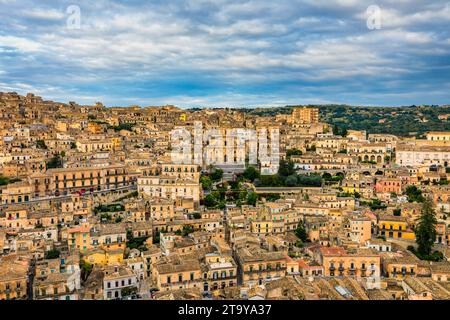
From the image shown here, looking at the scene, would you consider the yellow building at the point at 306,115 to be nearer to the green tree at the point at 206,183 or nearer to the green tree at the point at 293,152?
the green tree at the point at 293,152

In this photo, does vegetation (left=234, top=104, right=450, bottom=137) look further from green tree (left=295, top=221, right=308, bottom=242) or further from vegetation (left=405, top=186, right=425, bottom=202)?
green tree (left=295, top=221, right=308, bottom=242)

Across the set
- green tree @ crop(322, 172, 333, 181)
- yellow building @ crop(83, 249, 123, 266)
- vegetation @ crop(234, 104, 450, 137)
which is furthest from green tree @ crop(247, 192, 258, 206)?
vegetation @ crop(234, 104, 450, 137)

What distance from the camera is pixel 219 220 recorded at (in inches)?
587

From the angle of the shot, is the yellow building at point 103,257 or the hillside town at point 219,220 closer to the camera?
the hillside town at point 219,220

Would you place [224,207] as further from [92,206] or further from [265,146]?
[265,146]

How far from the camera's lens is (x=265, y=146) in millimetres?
27281

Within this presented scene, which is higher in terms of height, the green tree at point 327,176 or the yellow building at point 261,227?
the green tree at point 327,176

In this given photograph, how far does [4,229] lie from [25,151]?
9503 millimetres

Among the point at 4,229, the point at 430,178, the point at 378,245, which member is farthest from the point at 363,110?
Result: the point at 4,229

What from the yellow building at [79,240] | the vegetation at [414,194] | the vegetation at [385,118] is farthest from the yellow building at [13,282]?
the vegetation at [385,118]

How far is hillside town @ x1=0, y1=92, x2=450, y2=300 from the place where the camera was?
10125mm

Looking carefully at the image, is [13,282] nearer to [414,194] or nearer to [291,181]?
[291,181]

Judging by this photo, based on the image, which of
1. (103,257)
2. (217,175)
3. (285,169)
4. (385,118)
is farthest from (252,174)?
(385,118)

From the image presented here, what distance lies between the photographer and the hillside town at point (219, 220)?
10125 millimetres
